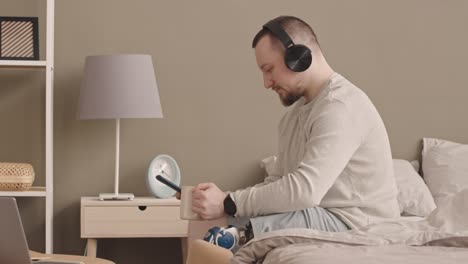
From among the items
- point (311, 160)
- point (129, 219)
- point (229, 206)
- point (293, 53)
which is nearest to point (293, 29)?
point (293, 53)

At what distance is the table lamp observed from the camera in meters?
3.94

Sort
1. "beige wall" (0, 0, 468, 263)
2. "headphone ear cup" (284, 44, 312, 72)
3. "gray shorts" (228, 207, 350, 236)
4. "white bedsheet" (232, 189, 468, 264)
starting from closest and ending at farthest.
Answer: "white bedsheet" (232, 189, 468, 264) < "gray shorts" (228, 207, 350, 236) < "headphone ear cup" (284, 44, 312, 72) < "beige wall" (0, 0, 468, 263)

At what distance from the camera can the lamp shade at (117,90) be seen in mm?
3941

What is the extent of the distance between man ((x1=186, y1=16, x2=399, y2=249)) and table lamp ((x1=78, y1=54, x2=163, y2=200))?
1.28 metres

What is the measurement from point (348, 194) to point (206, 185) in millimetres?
378

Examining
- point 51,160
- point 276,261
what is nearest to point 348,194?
point 276,261

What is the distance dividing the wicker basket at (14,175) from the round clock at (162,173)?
0.52 metres

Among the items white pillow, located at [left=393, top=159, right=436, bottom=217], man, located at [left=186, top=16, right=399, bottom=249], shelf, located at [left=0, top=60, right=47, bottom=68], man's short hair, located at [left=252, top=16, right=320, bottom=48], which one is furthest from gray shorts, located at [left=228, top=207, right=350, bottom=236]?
shelf, located at [left=0, top=60, right=47, bottom=68]

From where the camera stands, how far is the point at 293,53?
2604 millimetres

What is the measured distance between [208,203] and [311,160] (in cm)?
29

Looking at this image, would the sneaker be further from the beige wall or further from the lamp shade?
the beige wall

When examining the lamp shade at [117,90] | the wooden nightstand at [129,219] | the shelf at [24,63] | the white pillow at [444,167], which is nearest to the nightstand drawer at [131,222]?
the wooden nightstand at [129,219]

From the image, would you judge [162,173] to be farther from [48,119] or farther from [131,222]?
[48,119]

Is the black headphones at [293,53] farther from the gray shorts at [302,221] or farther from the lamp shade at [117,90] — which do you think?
the lamp shade at [117,90]
